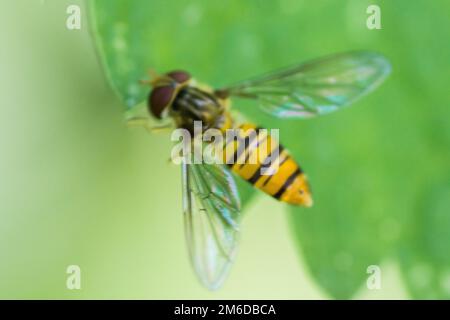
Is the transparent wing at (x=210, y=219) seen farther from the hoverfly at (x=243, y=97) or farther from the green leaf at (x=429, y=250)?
the green leaf at (x=429, y=250)

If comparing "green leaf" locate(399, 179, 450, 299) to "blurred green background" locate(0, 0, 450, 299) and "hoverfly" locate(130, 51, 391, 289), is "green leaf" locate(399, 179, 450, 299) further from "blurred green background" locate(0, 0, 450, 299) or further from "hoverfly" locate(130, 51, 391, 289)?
"hoverfly" locate(130, 51, 391, 289)

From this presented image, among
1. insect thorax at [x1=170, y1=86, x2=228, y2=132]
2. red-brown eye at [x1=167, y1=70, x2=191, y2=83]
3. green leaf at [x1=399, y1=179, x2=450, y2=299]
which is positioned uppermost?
red-brown eye at [x1=167, y1=70, x2=191, y2=83]

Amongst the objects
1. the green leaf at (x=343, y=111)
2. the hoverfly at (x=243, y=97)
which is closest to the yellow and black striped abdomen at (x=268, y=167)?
the hoverfly at (x=243, y=97)

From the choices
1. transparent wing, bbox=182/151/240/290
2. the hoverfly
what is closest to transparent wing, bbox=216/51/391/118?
the hoverfly

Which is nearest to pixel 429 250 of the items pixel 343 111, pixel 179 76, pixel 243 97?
pixel 343 111

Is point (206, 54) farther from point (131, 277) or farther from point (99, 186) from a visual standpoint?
point (131, 277)

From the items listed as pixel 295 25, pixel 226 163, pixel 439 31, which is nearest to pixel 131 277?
pixel 226 163

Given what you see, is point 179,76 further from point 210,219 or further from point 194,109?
point 210,219
